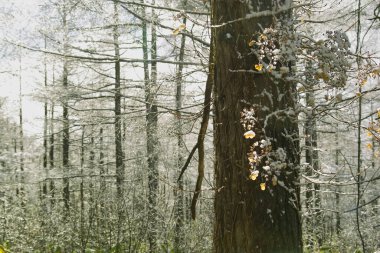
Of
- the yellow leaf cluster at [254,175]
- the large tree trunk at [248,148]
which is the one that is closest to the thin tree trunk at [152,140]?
the large tree trunk at [248,148]

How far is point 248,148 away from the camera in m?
2.08

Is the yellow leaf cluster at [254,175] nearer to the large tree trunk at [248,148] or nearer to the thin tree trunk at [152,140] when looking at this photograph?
the large tree trunk at [248,148]

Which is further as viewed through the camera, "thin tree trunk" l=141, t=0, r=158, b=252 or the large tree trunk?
"thin tree trunk" l=141, t=0, r=158, b=252

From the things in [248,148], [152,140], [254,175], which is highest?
[152,140]

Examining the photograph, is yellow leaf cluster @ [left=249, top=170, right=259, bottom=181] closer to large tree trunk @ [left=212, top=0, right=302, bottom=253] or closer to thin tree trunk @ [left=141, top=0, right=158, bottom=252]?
large tree trunk @ [left=212, top=0, right=302, bottom=253]

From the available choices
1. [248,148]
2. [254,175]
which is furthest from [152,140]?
[254,175]

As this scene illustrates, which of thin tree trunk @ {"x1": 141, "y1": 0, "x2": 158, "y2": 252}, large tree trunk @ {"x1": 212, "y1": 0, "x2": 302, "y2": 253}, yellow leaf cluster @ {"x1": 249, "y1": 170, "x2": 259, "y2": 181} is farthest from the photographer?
thin tree trunk @ {"x1": 141, "y1": 0, "x2": 158, "y2": 252}

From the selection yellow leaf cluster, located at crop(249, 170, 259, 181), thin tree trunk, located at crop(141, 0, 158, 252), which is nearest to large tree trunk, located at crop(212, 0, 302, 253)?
yellow leaf cluster, located at crop(249, 170, 259, 181)

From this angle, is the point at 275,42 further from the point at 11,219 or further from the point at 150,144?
the point at 11,219

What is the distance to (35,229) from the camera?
828 cm

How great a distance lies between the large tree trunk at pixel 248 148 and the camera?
6.61ft

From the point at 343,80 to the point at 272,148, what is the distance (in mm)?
496

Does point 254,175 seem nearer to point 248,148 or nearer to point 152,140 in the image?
point 248,148

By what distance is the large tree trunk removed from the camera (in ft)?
6.61
